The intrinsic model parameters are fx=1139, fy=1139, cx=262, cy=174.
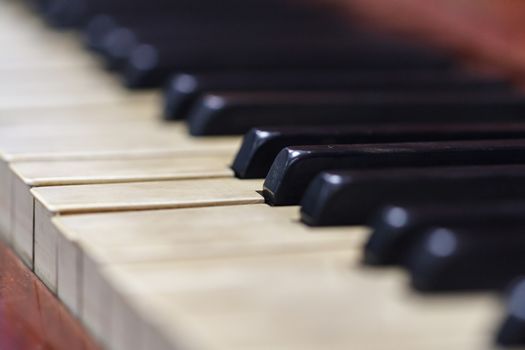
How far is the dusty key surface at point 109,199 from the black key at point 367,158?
0.03m

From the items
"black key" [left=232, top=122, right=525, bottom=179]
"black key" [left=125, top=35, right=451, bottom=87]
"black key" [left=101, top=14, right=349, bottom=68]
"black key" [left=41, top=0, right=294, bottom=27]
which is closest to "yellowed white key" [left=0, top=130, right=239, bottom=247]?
"black key" [left=232, top=122, right=525, bottom=179]

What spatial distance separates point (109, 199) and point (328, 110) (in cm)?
42

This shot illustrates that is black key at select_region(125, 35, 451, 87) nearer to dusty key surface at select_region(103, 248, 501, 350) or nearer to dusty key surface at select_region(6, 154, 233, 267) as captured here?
dusty key surface at select_region(6, 154, 233, 267)

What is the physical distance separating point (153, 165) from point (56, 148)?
0.44 feet

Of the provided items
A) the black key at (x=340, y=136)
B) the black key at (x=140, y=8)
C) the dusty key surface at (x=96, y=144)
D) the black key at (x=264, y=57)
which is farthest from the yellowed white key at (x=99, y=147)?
the black key at (x=140, y=8)

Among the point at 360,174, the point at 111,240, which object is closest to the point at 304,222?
the point at 360,174

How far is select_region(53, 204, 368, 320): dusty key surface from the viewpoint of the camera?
895 mm

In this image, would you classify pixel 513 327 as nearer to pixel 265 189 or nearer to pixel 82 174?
pixel 265 189

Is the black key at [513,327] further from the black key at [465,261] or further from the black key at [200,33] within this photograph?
the black key at [200,33]

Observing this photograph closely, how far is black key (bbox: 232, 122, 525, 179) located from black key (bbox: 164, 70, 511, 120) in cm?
28

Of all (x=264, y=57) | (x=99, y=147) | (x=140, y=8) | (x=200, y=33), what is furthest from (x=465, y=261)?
(x=140, y=8)

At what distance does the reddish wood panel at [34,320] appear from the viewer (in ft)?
3.02

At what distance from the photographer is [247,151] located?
1.19m

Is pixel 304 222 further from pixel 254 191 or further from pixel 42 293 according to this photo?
pixel 42 293
